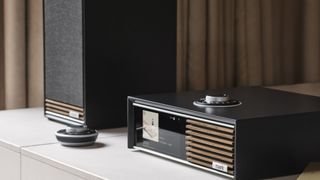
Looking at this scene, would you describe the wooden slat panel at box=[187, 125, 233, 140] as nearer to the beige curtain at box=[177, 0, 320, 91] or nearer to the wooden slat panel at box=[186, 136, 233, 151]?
the wooden slat panel at box=[186, 136, 233, 151]

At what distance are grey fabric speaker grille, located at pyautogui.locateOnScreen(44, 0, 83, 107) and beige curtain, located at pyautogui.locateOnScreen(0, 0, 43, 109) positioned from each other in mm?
238

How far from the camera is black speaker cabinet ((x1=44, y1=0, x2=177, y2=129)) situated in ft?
4.45

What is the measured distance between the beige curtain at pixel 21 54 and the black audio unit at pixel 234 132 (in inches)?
23.7

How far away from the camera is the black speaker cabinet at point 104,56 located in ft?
4.45

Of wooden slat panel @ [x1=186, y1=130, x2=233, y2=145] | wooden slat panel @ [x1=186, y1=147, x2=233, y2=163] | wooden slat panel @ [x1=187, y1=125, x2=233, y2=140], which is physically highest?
wooden slat panel @ [x1=187, y1=125, x2=233, y2=140]

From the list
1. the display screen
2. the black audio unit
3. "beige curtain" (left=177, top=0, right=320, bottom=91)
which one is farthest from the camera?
"beige curtain" (left=177, top=0, right=320, bottom=91)

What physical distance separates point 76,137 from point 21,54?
0.55 meters

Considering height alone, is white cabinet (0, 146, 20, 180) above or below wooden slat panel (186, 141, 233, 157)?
below

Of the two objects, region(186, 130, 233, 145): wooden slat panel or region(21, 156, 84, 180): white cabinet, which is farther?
region(21, 156, 84, 180): white cabinet

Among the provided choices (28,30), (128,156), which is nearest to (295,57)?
(28,30)

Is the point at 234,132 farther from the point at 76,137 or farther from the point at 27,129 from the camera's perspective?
the point at 27,129

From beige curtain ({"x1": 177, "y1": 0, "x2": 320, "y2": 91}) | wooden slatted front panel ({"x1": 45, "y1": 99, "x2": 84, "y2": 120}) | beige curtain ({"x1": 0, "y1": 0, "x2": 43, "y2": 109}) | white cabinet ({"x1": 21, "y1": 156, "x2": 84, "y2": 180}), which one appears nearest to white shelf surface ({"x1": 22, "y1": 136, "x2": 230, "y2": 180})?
white cabinet ({"x1": 21, "y1": 156, "x2": 84, "y2": 180})

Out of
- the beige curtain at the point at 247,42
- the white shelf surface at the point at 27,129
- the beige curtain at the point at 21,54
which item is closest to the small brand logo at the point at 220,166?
the white shelf surface at the point at 27,129

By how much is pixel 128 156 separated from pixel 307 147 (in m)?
0.32
